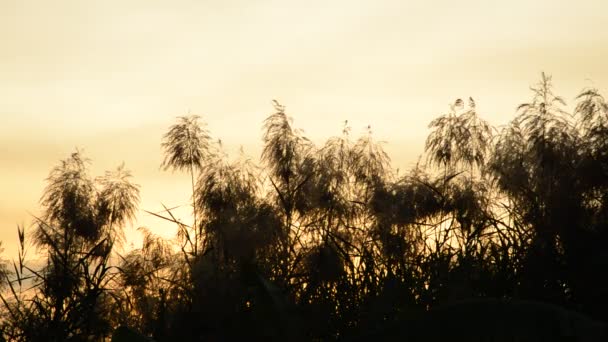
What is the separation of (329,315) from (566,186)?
1987mm

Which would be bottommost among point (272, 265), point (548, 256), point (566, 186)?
point (548, 256)

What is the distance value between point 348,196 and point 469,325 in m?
8.21

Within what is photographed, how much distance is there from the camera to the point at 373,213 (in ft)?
25.1

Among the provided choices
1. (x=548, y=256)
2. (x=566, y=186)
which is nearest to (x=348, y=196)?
(x=566, y=186)

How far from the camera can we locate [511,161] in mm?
9664

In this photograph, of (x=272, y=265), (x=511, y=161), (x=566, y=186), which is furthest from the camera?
(x=511, y=161)

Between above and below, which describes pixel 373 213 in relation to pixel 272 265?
above

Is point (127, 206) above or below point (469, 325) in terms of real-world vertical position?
above

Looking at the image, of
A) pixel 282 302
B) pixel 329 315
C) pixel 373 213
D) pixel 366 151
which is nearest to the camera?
pixel 282 302

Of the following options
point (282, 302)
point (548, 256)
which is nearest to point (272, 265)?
point (548, 256)

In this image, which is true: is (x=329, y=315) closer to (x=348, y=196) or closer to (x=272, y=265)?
(x=272, y=265)

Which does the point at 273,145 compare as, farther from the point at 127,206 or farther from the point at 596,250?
the point at 596,250

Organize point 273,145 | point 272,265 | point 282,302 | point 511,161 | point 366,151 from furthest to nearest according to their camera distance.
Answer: point 366,151, point 273,145, point 511,161, point 272,265, point 282,302

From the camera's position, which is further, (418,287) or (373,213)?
(373,213)
